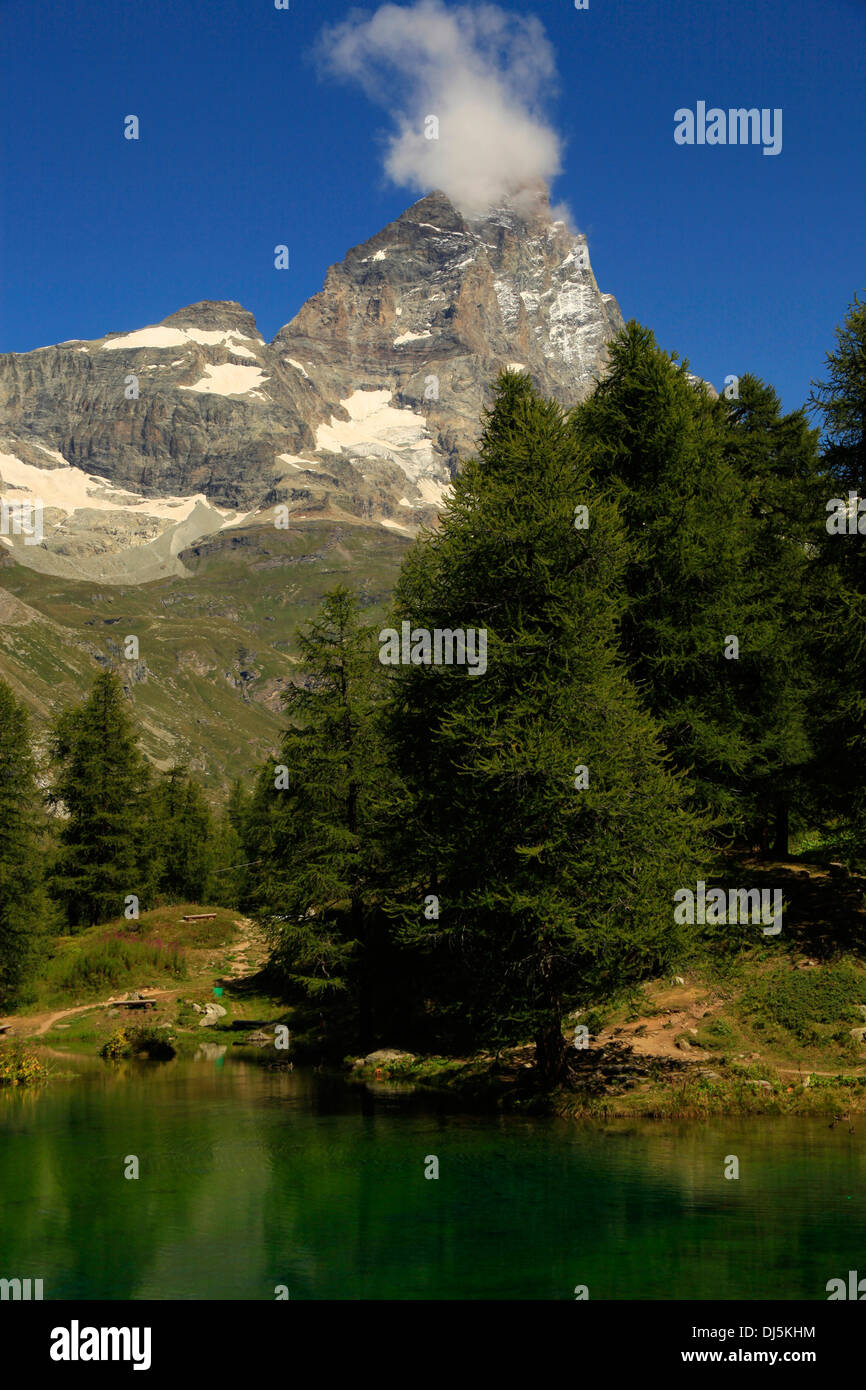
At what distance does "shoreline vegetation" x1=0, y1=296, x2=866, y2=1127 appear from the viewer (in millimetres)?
23062

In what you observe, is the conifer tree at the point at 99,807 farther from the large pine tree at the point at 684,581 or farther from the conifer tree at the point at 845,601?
the conifer tree at the point at 845,601

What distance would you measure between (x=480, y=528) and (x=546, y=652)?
342 centimetres

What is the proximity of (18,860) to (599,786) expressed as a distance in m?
32.8

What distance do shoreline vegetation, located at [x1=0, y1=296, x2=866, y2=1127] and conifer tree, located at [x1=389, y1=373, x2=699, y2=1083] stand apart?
3.2 inches

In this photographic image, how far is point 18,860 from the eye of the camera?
46469mm

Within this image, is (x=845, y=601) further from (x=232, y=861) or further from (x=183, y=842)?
(x=232, y=861)

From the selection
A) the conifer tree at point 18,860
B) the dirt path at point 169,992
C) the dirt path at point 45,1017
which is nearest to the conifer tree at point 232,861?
the dirt path at point 169,992

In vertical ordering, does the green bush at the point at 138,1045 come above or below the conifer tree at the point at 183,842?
below

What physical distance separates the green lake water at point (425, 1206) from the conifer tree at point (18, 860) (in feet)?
65.0

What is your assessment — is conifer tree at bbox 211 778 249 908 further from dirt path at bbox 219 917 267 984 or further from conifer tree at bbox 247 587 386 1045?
conifer tree at bbox 247 587 386 1045

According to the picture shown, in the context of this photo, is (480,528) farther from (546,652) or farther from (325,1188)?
(325,1188)

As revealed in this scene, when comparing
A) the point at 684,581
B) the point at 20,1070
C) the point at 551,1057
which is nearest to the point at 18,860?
the point at 20,1070

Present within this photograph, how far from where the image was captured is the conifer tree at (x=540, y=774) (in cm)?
2245

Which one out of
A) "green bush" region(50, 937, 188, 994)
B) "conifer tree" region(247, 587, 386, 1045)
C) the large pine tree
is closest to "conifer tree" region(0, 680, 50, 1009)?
"green bush" region(50, 937, 188, 994)
